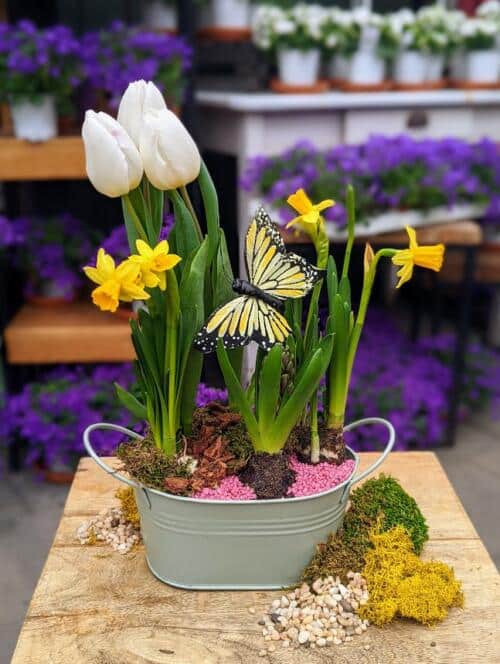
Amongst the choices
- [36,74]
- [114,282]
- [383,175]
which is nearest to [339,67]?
[383,175]

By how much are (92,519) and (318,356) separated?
43 centimetres

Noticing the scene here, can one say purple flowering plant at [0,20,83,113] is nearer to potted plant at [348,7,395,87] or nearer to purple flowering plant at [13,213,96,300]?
purple flowering plant at [13,213,96,300]

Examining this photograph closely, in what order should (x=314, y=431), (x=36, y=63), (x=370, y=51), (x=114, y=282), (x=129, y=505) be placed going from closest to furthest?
1. (x=114, y=282)
2. (x=314, y=431)
3. (x=129, y=505)
4. (x=36, y=63)
5. (x=370, y=51)

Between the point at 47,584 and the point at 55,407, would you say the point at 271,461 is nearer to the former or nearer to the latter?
the point at 47,584

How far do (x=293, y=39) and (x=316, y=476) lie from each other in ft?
6.27

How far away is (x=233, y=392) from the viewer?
2.88 feet

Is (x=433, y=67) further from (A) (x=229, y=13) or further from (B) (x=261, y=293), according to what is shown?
(B) (x=261, y=293)

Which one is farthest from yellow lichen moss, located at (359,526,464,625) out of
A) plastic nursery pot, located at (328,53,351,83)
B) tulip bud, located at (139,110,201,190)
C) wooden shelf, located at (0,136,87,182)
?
plastic nursery pot, located at (328,53,351,83)

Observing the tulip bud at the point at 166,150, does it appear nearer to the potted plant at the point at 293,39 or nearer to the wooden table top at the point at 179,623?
the wooden table top at the point at 179,623

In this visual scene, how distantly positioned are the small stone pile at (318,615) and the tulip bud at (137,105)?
53 cm

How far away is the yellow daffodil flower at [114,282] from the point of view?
718 millimetres

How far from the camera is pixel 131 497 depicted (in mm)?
1052

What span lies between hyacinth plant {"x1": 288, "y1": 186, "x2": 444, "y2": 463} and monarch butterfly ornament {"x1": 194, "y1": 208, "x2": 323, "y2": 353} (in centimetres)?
4

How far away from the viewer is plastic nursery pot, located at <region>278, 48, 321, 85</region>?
2.46 m
